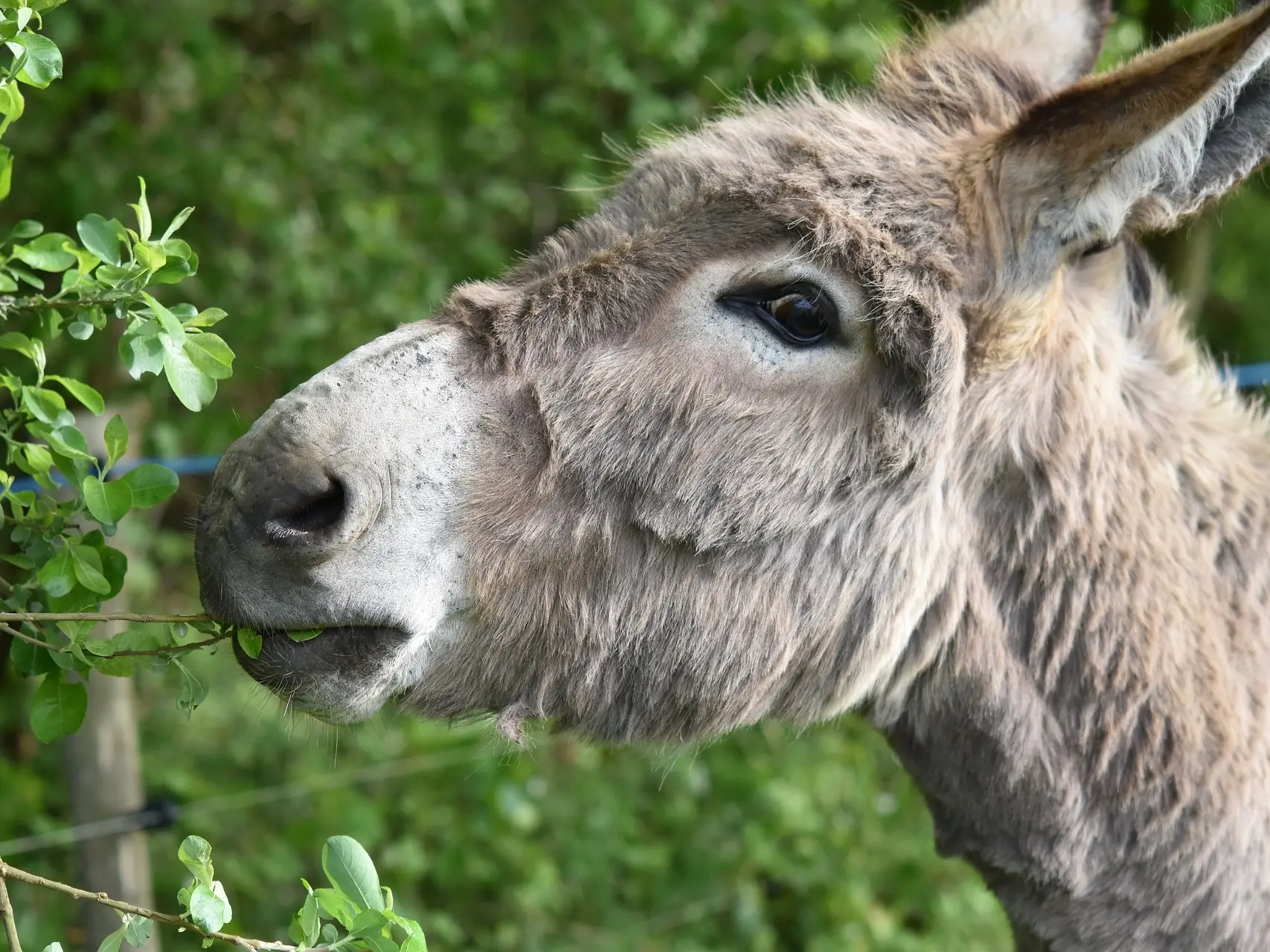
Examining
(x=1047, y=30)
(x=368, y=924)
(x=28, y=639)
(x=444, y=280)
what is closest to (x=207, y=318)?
A: (x=28, y=639)

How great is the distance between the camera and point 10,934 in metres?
1.42

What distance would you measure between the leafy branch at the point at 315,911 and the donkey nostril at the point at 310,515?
0.45 meters

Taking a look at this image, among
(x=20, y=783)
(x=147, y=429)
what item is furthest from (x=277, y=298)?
(x=20, y=783)

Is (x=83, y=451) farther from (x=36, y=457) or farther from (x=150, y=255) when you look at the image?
(x=150, y=255)

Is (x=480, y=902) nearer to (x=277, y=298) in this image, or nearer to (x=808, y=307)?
(x=277, y=298)

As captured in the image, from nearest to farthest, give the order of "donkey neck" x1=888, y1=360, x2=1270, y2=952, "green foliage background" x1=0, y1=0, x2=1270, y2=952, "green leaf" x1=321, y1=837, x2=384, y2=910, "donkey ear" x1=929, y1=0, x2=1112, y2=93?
"green leaf" x1=321, y1=837, x2=384, y2=910, "donkey neck" x1=888, y1=360, x2=1270, y2=952, "donkey ear" x1=929, y1=0, x2=1112, y2=93, "green foliage background" x1=0, y1=0, x2=1270, y2=952

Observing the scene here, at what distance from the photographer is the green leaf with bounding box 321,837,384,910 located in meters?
1.47

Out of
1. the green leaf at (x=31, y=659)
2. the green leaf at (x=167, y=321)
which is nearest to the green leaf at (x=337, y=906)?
the green leaf at (x=31, y=659)

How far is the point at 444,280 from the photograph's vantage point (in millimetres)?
4621

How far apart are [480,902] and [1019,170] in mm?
3853

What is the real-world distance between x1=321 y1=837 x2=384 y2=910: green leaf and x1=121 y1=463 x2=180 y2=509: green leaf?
62 cm

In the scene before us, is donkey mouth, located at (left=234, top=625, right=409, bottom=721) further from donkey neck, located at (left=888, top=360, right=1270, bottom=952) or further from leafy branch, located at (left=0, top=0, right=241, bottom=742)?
donkey neck, located at (left=888, top=360, right=1270, bottom=952)

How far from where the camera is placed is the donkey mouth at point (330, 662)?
1.83 metres

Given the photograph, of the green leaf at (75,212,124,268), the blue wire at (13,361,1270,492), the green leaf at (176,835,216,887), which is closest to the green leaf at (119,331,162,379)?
the green leaf at (75,212,124,268)
